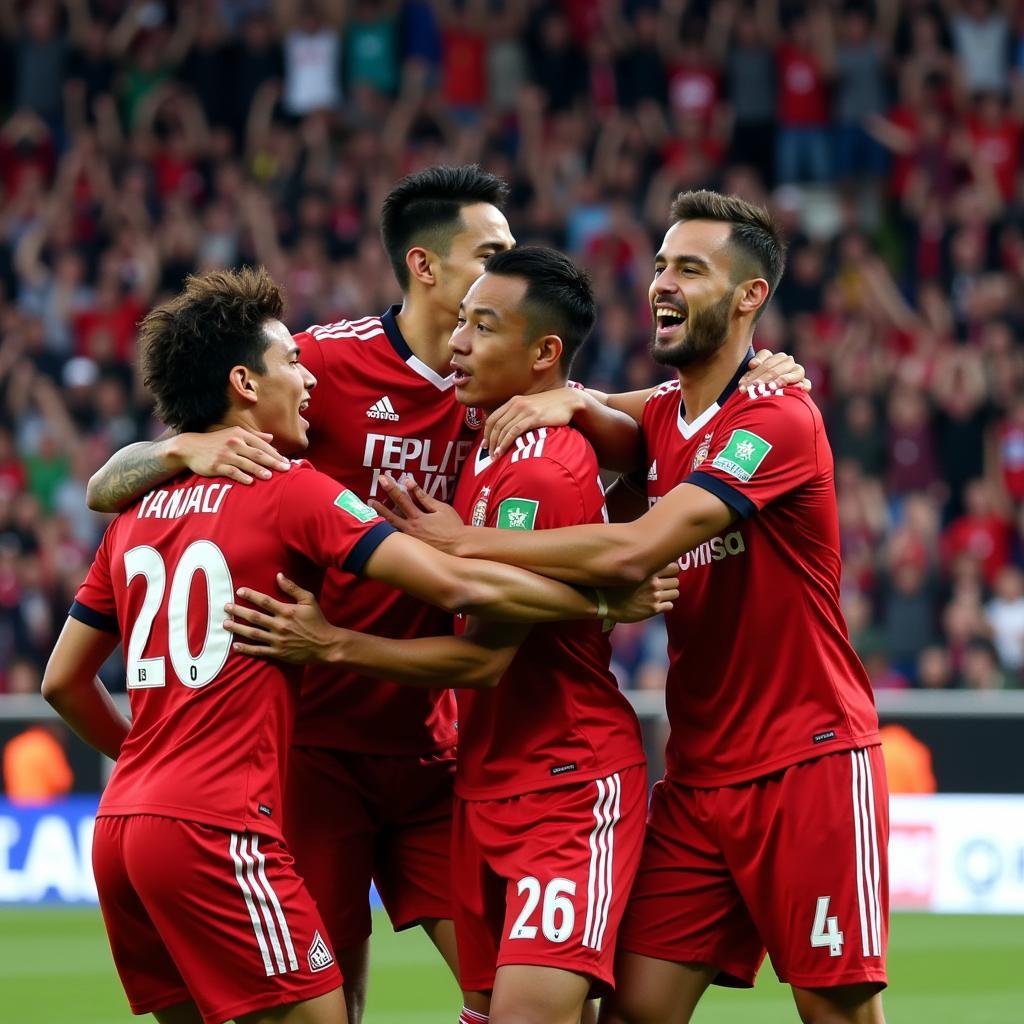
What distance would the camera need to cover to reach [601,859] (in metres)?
5.05

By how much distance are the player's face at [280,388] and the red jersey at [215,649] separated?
11.1 inches

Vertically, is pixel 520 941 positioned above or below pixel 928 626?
below

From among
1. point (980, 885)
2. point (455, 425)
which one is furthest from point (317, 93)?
point (455, 425)

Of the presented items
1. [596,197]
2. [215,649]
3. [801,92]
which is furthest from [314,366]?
[801,92]

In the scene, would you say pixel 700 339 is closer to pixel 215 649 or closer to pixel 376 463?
pixel 376 463

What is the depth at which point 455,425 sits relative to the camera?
5.89m

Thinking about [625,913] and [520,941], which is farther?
[625,913]

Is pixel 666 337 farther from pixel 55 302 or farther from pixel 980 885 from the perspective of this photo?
pixel 55 302

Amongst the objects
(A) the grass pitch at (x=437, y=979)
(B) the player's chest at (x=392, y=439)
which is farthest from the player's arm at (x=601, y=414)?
(A) the grass pitch at (x=437, y=979)

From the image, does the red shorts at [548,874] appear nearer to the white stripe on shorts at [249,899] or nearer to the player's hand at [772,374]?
the white stripe on shorts at [249,899]

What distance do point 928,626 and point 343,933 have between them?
910cm

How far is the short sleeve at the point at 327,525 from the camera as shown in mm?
4773

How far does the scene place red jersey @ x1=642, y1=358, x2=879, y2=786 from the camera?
526 centimetres

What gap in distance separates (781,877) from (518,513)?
1241 millimetres
